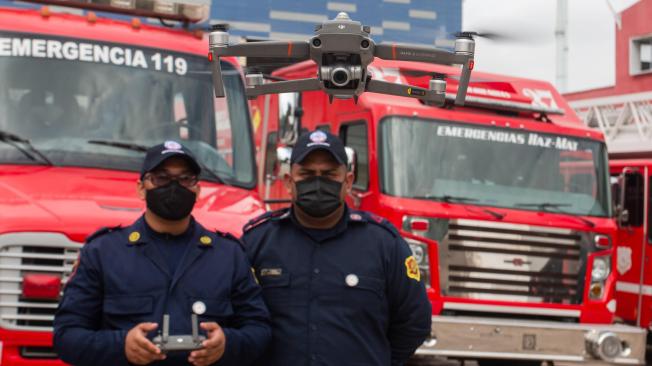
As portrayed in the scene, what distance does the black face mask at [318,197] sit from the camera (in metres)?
3.51

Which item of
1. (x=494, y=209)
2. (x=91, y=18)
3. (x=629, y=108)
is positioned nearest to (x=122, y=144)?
(x=91, y=18)

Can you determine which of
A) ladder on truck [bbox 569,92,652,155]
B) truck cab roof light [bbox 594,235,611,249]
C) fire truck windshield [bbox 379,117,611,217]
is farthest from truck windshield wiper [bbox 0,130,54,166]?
ladder on truck [bbox 569,92,652,155]

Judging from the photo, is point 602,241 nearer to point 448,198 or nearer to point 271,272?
point 448,198

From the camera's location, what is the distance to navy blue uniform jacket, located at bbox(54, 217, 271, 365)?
10.7ft

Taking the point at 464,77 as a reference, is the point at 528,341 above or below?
below

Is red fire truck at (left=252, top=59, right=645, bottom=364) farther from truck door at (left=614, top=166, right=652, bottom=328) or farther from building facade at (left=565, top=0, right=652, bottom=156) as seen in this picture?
building facade at (left=565, top=0, right=652, bottom=156)

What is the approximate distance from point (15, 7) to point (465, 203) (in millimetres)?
3862

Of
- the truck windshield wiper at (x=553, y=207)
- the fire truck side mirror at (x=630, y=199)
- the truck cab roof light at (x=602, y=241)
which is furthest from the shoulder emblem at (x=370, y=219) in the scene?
the fire truck side mirror at (x=630, y=199)

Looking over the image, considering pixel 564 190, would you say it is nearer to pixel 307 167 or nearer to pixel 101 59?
pixel 101 59

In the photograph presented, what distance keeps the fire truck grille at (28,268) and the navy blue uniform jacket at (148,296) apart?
1.12m

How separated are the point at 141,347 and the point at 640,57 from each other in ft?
53.1

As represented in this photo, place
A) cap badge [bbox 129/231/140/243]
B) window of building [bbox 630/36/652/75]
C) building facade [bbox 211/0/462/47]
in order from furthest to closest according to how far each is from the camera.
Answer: window of building [bbox 630/36/652/75]
building facade [bbox 211/0/462/47]
cap badge [bbox 129/231/140/243]

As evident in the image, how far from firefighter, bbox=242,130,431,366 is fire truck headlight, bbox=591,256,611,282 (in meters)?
5.21

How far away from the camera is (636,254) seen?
34.5ft
